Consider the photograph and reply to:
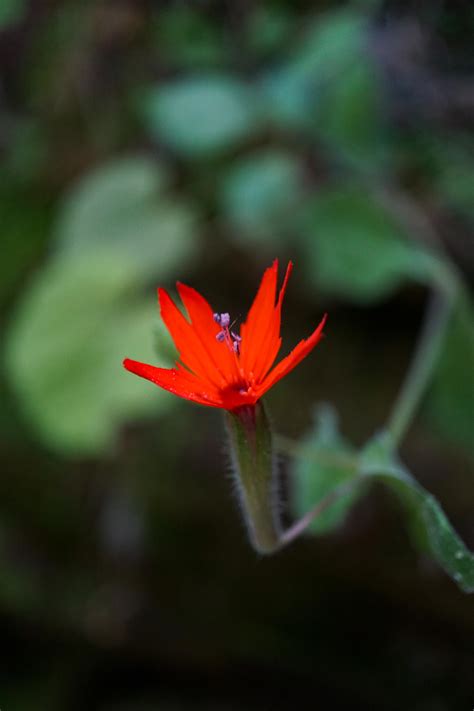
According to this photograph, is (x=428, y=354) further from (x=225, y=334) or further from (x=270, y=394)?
(x=225, y=334)

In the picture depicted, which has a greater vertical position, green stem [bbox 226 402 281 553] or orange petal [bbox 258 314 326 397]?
orange petal [bbox 258 314 326 397]

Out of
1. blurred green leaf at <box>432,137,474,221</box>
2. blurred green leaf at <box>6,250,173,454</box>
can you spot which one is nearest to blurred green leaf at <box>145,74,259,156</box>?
blurred green leaf at <box>6,250,173,454</box>

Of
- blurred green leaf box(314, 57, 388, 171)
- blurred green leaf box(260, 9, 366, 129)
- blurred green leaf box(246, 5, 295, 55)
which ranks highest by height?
blurred green leaf box(246, 5, 295, 55)

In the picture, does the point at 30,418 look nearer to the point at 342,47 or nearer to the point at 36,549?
the point at 36,549

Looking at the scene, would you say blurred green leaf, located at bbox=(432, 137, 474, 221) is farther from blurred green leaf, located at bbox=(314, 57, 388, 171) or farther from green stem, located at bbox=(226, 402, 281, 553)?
green stem, located at bbox=(226, 402, 281, 553)

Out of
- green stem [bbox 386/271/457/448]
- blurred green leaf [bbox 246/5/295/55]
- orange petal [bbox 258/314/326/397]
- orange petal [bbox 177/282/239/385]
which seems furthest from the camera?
blurred green leaf [bbox 246/5/295/55]

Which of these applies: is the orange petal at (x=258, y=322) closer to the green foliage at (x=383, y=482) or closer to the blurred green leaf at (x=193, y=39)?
the green foliage at (x=383, y=482)

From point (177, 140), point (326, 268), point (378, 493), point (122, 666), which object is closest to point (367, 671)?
point (378, 493)
